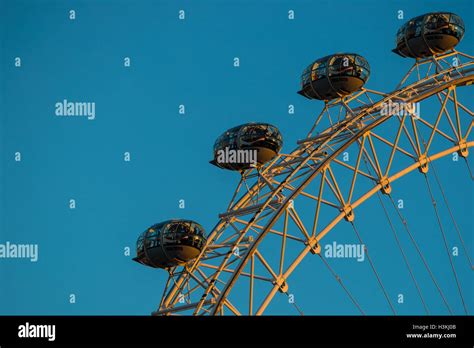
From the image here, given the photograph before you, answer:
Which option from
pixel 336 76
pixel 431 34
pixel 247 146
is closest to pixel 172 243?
pixel 247 146

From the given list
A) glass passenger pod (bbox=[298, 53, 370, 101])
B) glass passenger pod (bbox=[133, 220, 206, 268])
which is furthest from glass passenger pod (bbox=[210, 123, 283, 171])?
glass passenger pod (bbox=[133, 220, 206, 268])

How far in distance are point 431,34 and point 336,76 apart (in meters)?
4.62

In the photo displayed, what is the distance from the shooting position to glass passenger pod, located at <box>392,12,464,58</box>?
43125 mm

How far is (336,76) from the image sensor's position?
4178 centimetres

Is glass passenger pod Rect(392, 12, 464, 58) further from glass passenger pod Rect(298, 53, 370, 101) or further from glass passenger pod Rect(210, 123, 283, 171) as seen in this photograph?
glass passenger pod Rect(210, 123, 283, 171)

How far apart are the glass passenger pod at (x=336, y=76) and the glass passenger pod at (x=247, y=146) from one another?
239 cm

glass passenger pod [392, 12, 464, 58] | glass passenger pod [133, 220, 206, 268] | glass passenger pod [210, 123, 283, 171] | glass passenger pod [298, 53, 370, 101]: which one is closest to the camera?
glass passenger pod [210, 123, 283, 171]

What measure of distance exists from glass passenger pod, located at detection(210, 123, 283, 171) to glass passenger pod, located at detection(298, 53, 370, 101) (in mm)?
2391

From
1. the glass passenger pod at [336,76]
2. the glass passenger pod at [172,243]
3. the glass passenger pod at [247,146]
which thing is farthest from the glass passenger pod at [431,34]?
the glass passenger pod at [172,243]

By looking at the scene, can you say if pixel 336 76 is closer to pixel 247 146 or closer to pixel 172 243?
pixel 247 146

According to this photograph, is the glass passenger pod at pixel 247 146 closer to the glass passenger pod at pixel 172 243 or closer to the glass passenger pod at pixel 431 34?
the glass passenger pod at pixel 172 243

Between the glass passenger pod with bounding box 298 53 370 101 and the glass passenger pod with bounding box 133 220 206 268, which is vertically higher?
the glass passenger pod with bounding box 298 53 370 101

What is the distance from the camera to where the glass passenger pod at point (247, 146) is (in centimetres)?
4103
